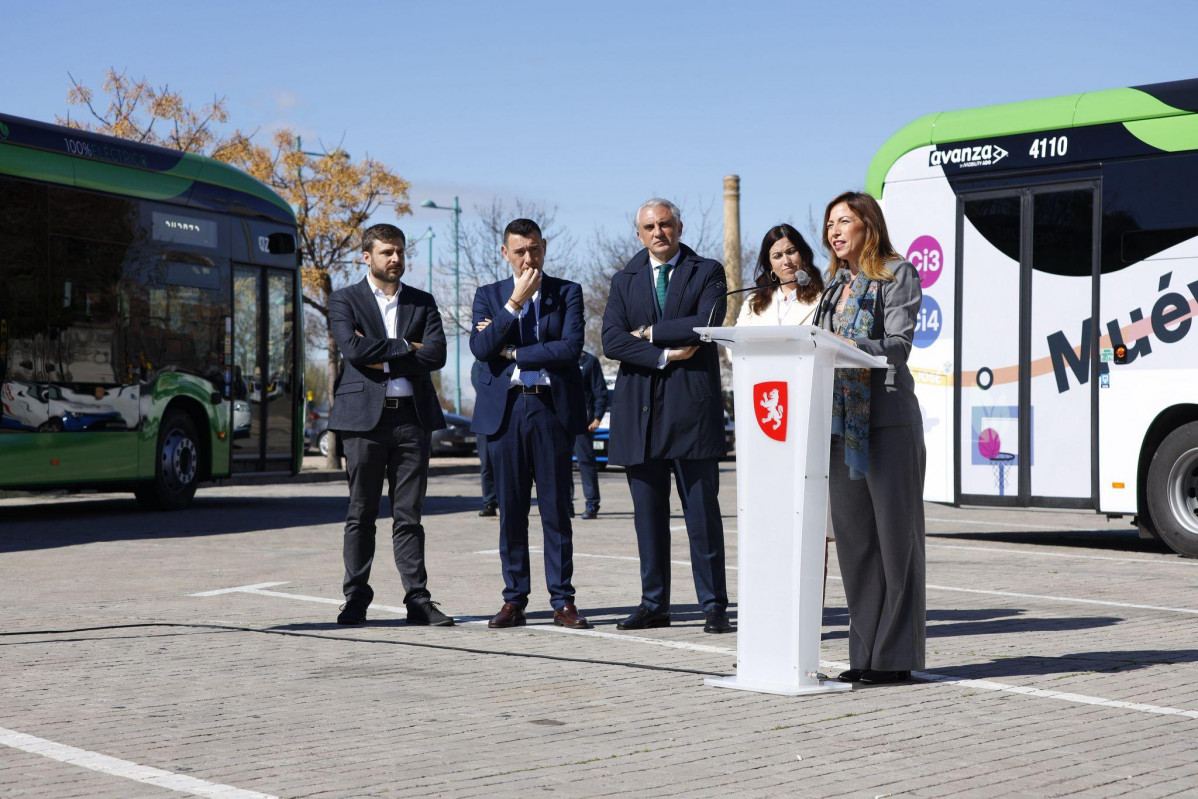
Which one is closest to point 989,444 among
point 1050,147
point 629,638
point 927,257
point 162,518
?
point 927,257

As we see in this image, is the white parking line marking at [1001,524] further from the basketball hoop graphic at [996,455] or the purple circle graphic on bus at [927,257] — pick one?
the purple circle graphic on bus at [927,257]

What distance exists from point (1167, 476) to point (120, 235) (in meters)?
10.4

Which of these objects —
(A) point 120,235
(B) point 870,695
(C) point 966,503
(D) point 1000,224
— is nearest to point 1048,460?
(C) point 966,503

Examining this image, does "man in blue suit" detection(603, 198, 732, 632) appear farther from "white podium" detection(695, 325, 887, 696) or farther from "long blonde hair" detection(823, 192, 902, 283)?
"white podium" detection(695, 325, 887, 696)

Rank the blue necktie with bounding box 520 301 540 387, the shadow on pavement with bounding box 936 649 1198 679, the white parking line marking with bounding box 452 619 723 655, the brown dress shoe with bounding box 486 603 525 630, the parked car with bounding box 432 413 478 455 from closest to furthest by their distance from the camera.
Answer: the shadow on pavement with bounding box 936 649 1198 679 → the white parking line marking with bounding box 452 619 723 655 → the brown dress shoe with bounding box 486 603 525 630 → the blue necktie with bounding box 520 301 540 387 → the parked car with bounding box 432 413 478 455

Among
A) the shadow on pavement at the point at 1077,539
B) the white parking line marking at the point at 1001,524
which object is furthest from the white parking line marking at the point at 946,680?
the white parking line marking at the point at 1001,524

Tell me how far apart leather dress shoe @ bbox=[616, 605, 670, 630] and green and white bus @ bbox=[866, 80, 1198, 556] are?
18.4ft

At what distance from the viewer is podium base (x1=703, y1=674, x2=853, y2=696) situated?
5824mm

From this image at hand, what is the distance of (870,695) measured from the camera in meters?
5.89

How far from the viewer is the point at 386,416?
793 cm

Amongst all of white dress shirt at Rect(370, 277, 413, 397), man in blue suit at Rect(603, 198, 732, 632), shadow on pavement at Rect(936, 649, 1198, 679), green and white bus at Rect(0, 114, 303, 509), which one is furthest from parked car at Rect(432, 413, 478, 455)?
shadow on pavement at Rect(936, 649, 1198, 679)

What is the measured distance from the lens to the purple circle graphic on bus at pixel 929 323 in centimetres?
1298

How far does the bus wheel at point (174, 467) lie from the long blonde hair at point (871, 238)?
36.9 feet

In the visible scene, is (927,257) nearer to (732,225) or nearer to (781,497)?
(781,497)
